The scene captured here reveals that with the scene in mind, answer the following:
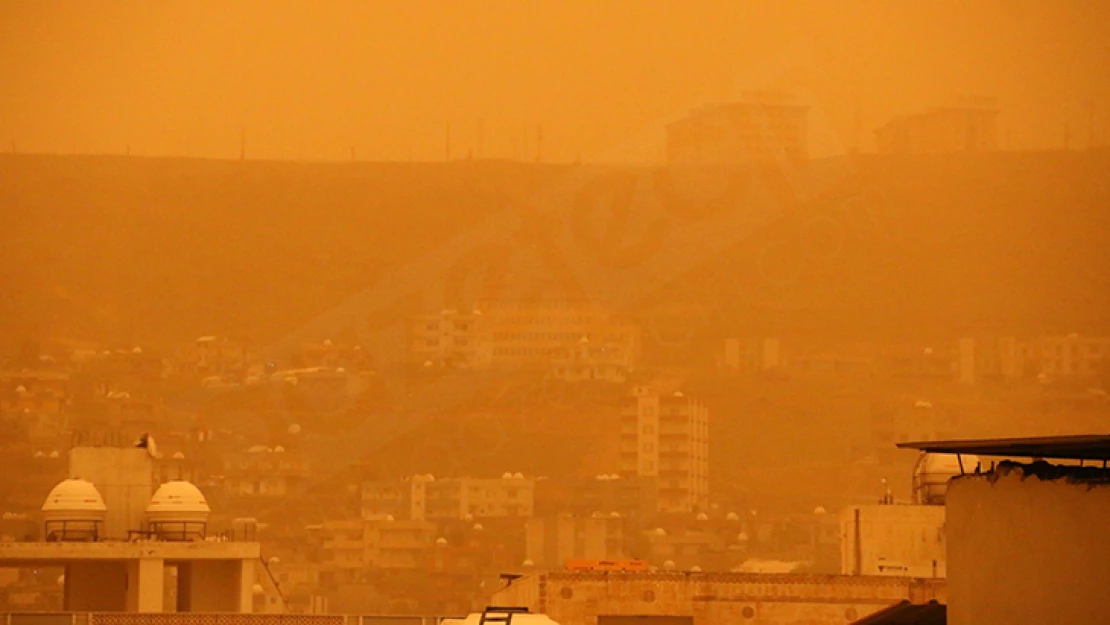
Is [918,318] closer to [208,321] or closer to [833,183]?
[833,183]

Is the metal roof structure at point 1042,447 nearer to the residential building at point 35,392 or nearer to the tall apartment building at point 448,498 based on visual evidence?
the tall apartment building at point 448,498

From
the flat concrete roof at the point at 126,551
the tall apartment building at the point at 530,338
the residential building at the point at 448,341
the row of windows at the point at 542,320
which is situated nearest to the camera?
the flat concrete roof at the point at 126,551

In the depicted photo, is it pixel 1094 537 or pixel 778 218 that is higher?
pixel 778 218

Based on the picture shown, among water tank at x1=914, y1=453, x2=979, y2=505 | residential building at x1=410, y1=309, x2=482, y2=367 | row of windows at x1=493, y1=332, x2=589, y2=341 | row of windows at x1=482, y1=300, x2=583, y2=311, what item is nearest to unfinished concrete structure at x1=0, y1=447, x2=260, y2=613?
water tank at x1=914, y1=453, x2=979, y2=505

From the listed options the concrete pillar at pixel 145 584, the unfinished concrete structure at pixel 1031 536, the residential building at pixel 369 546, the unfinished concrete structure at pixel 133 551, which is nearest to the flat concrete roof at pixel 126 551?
the unfinished concrete structure at pixel 133 551

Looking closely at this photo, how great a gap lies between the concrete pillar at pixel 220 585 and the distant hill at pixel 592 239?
100911 millimetres

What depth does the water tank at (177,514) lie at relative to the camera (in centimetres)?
3475

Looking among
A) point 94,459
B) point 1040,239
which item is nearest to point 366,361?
point 1040,239

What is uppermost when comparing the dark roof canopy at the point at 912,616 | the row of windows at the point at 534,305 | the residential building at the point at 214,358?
the row of windows at the point at 534,305

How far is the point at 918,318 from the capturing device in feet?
456

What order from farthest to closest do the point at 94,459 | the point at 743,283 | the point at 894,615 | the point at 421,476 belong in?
the point at 743,283 < the point at 421,476 < the point at 94,459 < the point at 894,615

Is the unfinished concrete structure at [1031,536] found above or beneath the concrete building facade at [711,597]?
above

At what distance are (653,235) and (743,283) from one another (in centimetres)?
1038

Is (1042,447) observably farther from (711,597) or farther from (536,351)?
(536,351)
